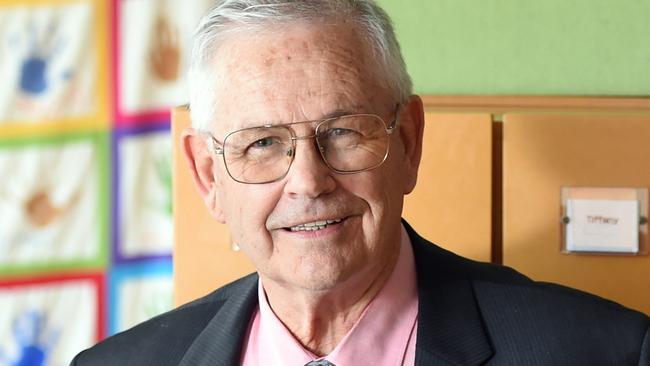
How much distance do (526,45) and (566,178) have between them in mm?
312

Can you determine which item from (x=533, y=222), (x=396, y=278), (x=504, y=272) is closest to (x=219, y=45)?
(x=396, y=278)

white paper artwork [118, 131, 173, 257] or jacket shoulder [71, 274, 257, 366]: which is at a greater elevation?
white paper artwork [118, 131, 173, 257]

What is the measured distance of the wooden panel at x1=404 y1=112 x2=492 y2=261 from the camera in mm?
1752

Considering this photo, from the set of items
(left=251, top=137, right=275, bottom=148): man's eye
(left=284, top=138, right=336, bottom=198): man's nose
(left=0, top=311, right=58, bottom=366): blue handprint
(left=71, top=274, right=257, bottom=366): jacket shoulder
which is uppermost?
(left=251, top=137, right=275, bottom=148): man's eye

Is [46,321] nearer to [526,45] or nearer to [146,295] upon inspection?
[146,295]

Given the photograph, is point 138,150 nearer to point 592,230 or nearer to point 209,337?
point 209,337

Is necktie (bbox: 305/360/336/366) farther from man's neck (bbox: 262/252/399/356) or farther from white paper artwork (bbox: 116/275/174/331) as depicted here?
white paper artwork (bbox: 116/275/174/331)

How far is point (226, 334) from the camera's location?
1.45 metres

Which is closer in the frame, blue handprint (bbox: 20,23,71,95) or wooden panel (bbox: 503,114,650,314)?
wooden panel (bbox: 503,114,650,314)

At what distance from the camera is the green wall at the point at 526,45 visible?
1853 mm

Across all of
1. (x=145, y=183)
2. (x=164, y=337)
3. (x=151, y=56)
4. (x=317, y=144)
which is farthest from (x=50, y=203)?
(x=317, y=144)

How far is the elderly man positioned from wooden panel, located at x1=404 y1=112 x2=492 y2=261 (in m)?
0.33

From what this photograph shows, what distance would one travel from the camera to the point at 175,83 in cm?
209

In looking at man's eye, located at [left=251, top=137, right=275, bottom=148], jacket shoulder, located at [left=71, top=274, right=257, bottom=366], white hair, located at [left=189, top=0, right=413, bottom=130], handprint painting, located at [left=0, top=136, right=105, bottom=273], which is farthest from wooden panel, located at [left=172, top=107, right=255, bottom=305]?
man's eye, located at [left=251, top=137, right=275, bottom=148]
